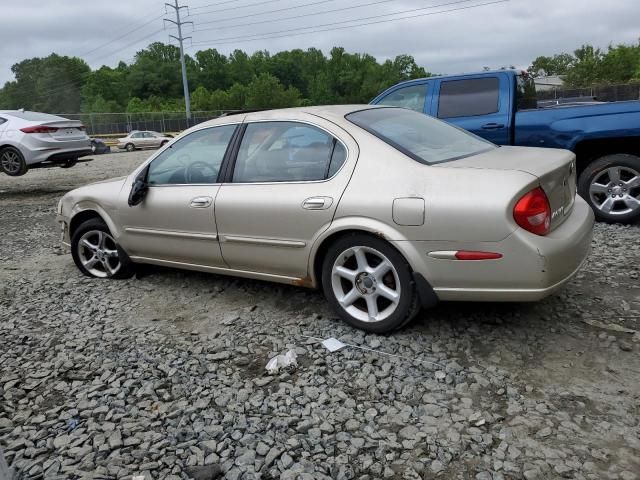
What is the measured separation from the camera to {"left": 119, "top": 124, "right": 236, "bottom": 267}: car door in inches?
172

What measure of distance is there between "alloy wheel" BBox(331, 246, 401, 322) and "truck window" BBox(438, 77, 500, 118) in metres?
3.77

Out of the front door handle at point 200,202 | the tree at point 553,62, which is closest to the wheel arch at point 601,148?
the front door handle at point 200,202

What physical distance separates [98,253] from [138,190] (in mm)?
958

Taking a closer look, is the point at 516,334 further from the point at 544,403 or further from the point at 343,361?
the point at 343,361

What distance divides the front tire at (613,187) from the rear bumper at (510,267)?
2.87 m

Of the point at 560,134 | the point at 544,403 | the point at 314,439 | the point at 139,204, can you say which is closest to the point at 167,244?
the point at 139,204

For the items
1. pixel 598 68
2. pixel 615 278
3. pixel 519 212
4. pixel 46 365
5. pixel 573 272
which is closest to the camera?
pixel 519 212

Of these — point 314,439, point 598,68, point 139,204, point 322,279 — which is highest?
point 598,68

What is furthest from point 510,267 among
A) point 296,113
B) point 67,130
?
point 67,130

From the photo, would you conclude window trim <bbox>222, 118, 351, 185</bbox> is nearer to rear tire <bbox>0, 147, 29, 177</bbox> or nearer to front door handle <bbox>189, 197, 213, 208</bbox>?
front door handle <bbox>189, 197, 213, 208</bbox>

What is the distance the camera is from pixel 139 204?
4773 millimetres

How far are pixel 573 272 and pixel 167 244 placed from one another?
10.1 feet

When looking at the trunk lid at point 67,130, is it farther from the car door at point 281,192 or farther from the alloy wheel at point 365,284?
the alloy wheel at point 365,284

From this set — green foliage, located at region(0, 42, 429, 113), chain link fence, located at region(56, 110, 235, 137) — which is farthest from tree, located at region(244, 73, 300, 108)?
chain link fence, located at region(56, 110, 235, 137)
